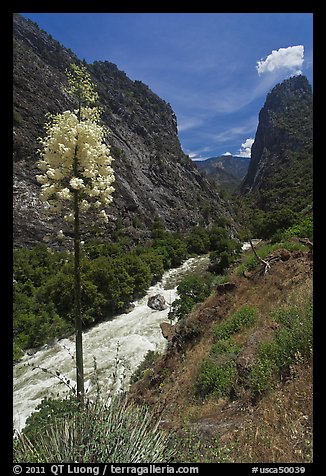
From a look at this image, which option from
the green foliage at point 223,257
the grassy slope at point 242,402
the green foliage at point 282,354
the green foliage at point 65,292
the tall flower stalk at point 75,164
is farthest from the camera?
the green foliage at point 223,257

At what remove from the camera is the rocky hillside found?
35219 mm

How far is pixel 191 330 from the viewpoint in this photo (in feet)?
31.0

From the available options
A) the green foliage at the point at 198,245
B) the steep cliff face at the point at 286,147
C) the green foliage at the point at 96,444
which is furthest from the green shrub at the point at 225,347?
the steep cliff face at the point at 286,147

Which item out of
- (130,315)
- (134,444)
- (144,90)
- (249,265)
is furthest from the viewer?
(144,90)

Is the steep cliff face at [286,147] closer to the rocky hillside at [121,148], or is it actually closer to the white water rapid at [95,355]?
the rocky hillside at [121,148]

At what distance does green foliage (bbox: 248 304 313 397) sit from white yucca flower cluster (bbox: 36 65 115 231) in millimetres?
3169

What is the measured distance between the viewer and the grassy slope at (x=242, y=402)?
8.89 feet

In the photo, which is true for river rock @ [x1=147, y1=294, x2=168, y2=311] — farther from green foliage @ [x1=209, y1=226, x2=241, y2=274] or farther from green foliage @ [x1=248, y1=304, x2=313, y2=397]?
green foliage @ [x1=248, y1=304, x2=313, y2=397]

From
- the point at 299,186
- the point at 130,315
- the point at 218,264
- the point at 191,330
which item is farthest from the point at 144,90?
the point at 191,330

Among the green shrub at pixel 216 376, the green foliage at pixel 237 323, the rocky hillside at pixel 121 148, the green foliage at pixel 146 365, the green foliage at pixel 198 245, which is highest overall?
the rocky hillside at pixel 121 148

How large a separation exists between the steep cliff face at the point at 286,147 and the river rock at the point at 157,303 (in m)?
47.0

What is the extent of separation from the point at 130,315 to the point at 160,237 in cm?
2512

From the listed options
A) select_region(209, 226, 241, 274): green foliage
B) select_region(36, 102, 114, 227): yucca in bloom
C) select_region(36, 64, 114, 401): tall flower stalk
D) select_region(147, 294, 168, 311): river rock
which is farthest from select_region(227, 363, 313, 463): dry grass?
select_region(209, 226, 241, 274): green foliage
